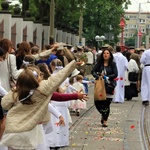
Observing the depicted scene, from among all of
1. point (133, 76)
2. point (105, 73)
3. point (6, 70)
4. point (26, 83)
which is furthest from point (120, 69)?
point (26, 83)

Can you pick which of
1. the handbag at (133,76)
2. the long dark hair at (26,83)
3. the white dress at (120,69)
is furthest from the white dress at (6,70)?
the handbag at (133,76)

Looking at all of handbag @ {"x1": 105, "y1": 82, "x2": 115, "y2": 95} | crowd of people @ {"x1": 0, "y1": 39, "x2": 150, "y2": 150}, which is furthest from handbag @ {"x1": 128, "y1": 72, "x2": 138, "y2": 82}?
handbag @ {"x1": 105, "y1": 82, "x2": 115, "y2": 95}

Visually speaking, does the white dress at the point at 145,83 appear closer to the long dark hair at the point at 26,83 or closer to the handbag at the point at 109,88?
the handbag at the point at 109,88

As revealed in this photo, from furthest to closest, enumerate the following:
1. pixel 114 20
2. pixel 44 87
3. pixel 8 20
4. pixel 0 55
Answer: pixel 114 20, pixel 8 20, pixel 0 55, pixel 44 87

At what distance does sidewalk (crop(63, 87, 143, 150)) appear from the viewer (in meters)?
12.5

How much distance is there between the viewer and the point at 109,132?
14.4 meters

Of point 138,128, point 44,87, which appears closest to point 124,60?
point 138,128

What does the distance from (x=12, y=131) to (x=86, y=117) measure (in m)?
9.09

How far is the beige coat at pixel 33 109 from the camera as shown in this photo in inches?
318

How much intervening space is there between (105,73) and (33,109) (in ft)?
23.2

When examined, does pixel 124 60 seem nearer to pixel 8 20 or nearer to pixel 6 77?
pixel 8 20

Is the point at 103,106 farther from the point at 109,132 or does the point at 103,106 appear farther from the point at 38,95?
the point at 38,95

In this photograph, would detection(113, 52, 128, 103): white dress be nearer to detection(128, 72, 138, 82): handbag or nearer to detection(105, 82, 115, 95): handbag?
detection(128, 72, 138, 82): handbag

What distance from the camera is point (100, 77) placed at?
48.8 ft
